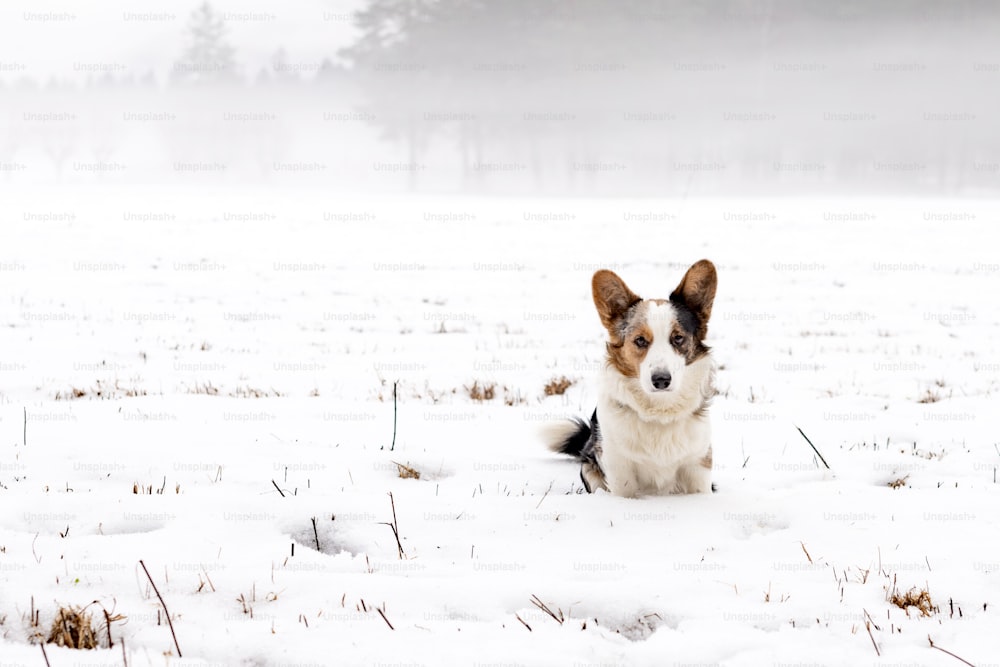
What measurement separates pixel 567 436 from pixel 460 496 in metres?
1.30

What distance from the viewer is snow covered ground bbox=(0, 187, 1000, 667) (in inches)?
117

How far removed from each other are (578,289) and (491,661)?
14.2 metres

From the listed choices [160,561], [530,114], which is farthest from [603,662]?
[530,114]

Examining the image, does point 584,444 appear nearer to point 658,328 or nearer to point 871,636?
point 658,328

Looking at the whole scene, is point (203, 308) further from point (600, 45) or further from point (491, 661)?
point (600, 45)

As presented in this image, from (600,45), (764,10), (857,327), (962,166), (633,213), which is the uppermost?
(764,10)

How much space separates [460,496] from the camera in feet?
15.0

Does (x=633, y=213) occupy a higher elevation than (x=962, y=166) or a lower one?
lower

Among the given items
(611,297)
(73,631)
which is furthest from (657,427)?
(73,631)

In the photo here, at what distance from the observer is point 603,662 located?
9.25 ft

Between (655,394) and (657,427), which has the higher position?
(655,394)

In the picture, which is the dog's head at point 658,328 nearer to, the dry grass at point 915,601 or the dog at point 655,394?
the dog at point 655,394

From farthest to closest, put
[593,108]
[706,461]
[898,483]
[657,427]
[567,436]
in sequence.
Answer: [593,108]
[567,436]
[898,483]
[706,461]
[657,427]

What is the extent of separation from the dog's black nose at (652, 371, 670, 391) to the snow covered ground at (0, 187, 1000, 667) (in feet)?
2.51
